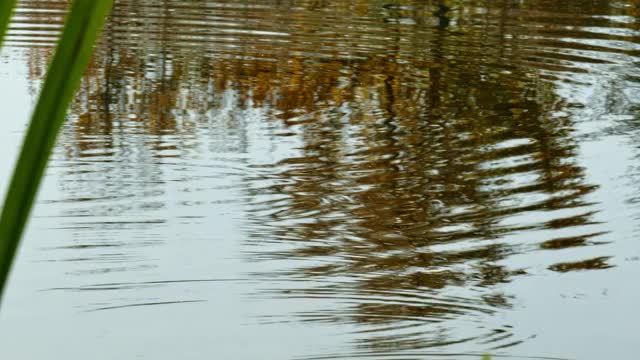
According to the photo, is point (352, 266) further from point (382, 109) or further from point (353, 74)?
point (353, 74)

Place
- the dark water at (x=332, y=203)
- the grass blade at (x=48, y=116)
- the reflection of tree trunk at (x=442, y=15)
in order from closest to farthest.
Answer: the grass blade at (x=48, y=116)
the dark water at (x=332, y=203)
the reflection of tree trunk at (x=442, y=15)

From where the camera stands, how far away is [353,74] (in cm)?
919

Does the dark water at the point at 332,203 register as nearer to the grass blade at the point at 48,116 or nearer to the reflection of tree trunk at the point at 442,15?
the reflection of tree trunk at the point at 442,15

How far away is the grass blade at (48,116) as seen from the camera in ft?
1.74

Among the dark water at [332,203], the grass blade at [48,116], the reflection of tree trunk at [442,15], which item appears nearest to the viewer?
the grass blade at [48,116]

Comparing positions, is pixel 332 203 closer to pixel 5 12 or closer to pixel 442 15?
pixel 5 12

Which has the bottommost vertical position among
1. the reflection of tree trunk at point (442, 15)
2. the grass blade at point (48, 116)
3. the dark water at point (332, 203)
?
the dark water at point (332, 203)

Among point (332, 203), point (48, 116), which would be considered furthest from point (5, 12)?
point (332, 203)

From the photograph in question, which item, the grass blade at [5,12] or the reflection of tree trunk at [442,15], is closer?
the grass blade at [5,12]

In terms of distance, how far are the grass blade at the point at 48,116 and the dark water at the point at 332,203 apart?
2.93 metres

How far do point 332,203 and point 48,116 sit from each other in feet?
16.2

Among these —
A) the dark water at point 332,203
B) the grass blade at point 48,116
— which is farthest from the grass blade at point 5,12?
the dark water at point 332,203

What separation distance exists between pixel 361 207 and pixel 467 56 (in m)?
4.92

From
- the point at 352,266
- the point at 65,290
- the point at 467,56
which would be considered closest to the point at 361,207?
the point at 352,266
